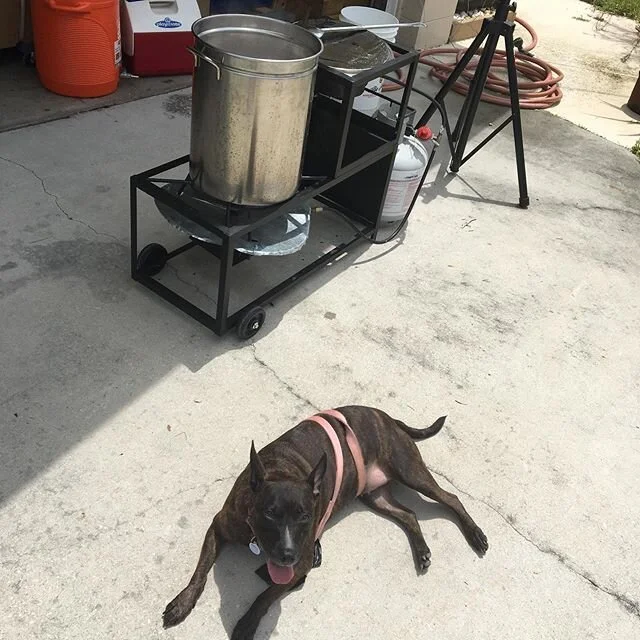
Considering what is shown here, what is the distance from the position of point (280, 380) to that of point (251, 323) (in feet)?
0.92

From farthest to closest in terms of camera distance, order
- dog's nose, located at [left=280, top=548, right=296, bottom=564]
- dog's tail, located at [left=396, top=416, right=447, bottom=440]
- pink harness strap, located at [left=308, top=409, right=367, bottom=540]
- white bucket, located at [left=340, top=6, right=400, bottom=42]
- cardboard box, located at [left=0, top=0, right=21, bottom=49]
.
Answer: cardboard box, located at [left=0, top=0, right=21, bottom=49], white bucket, located at [left=340, top=6, right=400, bottom=42], dog's tail, located at [left=396, top=416, right=447, bottom=440], pink harness strap, located at [left=308, top=409, right=367, bottom=540], dog's nose, located at [left=280, top=548, right=296, bottom=564]

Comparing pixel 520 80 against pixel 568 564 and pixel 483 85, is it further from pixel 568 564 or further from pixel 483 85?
pixel 568 564

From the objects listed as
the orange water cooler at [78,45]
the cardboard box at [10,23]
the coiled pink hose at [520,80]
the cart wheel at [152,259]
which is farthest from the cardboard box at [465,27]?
the cart wheel at [152,259]

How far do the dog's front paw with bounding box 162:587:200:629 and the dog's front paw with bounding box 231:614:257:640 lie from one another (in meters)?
0.15

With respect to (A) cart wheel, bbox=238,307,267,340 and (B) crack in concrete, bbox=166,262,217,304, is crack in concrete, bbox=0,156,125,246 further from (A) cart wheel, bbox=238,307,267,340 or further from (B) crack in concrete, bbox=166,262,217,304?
(A) cart wheel, bbox=238,307,267,340

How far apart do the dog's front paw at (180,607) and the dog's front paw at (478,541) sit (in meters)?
0.95

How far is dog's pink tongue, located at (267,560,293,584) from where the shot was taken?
196 centimetres

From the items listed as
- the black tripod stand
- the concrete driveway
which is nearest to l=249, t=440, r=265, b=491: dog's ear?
the concrete driveway

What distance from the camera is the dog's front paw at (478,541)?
239 centimetres

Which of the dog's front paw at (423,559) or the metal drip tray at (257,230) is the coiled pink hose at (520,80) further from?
the dog's front paw at (423,559)

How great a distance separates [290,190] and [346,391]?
2.80ft

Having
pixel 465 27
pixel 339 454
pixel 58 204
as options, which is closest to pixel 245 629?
pixel 339 454

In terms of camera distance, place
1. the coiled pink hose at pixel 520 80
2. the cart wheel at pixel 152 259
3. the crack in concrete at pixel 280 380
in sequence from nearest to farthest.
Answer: the crack in concrete at pixel 280 380, the cart wheel at pixel 152 259, the coiled pink hose at pixel 520 80

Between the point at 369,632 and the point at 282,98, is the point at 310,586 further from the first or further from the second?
the point at 282,98
